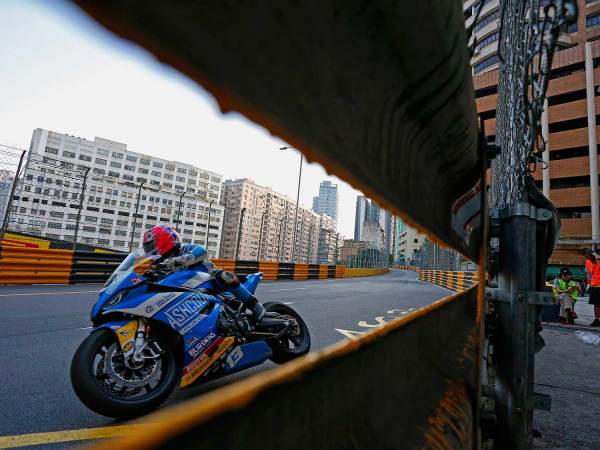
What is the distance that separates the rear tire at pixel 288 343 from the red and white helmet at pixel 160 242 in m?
1.12

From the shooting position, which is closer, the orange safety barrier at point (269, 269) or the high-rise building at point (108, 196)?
the orange safety barrier at point (269, 269)

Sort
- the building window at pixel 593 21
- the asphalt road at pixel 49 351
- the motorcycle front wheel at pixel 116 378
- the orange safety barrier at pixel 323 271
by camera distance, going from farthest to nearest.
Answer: the building window at pixel 593 21, the orange safety barrier at pixel 323 271, the asphalt road at pixel 49 351, the motorcycle front wheel at pixel 116 378

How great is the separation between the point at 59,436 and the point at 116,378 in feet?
1.18

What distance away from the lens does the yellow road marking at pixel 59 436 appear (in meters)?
1.74

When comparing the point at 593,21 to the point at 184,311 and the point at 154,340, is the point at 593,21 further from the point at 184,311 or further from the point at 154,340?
the point at 154,340

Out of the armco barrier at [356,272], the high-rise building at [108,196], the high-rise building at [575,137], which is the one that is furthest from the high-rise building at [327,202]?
the high-rise building at [575,137]

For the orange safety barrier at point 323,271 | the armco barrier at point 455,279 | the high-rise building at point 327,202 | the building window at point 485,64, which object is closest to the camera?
the armco barrier at point 455,279

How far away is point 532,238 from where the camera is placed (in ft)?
4.88

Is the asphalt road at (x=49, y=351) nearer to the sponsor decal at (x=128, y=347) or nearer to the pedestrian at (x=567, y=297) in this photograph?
the sponsor decal at (x=128, y=347)

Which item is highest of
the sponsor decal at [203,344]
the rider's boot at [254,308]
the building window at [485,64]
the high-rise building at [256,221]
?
the building window at [485,64]

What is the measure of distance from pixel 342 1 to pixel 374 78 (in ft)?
0.44

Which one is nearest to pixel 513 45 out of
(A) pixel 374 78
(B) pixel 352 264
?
(A) pixel 374 78

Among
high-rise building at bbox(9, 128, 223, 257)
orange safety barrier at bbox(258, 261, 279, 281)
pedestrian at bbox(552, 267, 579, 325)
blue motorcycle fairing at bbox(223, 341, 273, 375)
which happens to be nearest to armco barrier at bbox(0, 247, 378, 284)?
orange safety barrier at bbox(258, 261, 279, 281)

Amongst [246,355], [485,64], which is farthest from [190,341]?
[485,64]
